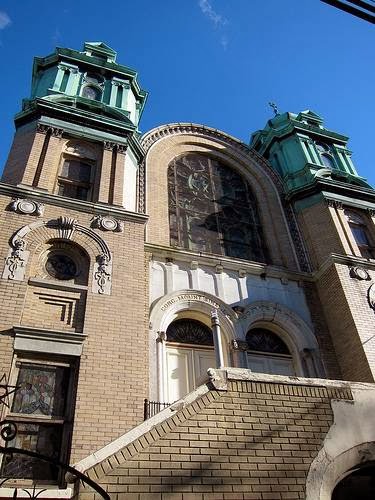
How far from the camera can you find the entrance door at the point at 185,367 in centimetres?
989

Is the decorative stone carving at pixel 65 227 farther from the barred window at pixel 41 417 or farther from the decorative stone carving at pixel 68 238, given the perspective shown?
the barred window at pixel 41 417

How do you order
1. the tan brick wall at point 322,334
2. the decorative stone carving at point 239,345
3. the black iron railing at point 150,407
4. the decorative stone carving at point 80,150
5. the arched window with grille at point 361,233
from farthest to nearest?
1. the arched window with grille at point 361,233
2. the decorative stone carving at point 80,150
3. the tan brick wall at point 322,334
4. the decorative stone carving at point 239,345
5. the black iron railing at point 150,407

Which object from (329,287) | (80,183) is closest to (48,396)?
(80,183)

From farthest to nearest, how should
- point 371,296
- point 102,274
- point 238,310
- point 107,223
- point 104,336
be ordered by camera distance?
1. point 371,296
2. point 238,310
3. point 107,223
4. point 102,274
5. point 104,336

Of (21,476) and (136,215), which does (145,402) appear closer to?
(21,476)

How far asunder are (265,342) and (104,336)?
4.84m

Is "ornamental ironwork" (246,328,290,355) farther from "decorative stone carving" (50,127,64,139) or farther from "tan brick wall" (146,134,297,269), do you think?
"decorative stone carving" (50,127,64,139)

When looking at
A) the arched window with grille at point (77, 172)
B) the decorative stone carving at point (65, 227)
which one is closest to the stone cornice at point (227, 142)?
the arched window with grille at point (77, 172)

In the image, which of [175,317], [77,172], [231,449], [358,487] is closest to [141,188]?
[77,172]

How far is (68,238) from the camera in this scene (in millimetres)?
10242

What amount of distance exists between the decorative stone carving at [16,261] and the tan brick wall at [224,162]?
394 centimetres

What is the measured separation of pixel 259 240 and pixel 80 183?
6231 millimetres

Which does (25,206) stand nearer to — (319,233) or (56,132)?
(56,132)

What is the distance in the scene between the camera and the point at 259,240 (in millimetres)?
14875
